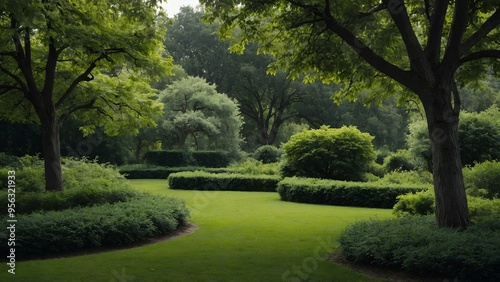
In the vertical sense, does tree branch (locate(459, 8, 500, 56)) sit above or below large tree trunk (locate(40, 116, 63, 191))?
above

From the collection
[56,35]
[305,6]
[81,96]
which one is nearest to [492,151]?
[305,6]

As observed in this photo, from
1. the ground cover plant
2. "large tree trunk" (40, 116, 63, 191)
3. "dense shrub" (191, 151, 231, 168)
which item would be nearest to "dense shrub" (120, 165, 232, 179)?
"dense shrub" (191, 151, 231, 168)

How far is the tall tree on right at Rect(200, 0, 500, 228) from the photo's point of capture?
958 cm

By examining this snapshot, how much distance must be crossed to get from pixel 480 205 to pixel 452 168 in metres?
2.32

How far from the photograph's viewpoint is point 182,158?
1534 inches

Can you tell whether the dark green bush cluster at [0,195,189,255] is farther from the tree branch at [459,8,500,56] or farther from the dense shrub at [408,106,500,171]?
the dense shrub at [408,106,500,171]

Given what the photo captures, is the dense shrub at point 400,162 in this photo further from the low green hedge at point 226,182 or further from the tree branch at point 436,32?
the tree branch at point 436,32

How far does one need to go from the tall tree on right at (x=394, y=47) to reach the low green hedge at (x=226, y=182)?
40.8 ft

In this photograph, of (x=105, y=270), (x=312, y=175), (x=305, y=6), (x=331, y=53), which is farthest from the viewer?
(x=312, y=175)

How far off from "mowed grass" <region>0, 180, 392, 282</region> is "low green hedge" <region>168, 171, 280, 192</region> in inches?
408

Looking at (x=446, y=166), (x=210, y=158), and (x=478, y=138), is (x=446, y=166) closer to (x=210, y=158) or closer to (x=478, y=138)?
(x=478, y=138)

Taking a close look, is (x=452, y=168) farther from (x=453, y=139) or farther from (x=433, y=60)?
(x=433, y=60)

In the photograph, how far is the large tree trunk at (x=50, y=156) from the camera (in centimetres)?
1391

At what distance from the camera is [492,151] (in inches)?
830
